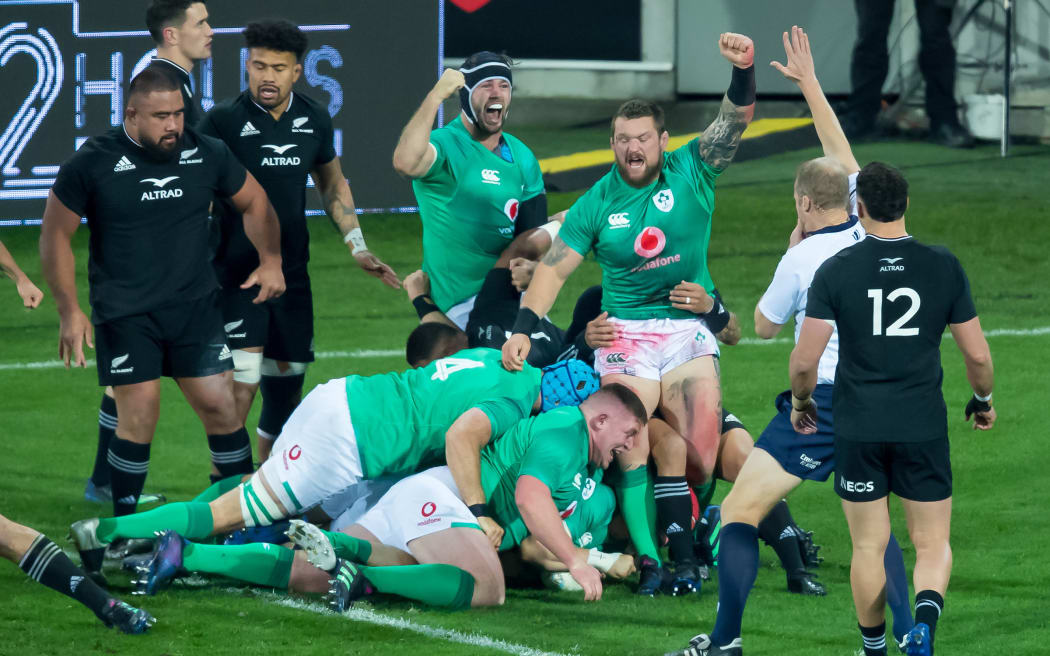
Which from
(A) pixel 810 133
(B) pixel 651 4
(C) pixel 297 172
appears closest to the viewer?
(C) pixel 297 172

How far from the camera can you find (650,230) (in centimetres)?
695

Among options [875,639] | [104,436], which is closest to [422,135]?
[104,436]

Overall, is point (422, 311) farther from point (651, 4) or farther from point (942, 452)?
point (651, 4)

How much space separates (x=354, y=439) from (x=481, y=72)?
211cm

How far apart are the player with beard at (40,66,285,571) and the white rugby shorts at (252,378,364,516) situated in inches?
27.5

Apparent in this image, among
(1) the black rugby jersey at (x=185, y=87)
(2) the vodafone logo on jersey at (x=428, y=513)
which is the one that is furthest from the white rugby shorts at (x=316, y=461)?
(1) the black rugby jersey at (x=185, y=87)

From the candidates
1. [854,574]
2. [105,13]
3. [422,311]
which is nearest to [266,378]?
[422,311]

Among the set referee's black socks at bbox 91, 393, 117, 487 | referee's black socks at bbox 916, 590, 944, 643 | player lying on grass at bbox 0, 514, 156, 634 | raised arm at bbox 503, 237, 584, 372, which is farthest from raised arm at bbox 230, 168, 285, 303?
referee's black socks at bbox 916, 590, 944, 643

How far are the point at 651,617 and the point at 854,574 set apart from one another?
1.18 meters

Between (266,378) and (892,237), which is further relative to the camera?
(266,378)

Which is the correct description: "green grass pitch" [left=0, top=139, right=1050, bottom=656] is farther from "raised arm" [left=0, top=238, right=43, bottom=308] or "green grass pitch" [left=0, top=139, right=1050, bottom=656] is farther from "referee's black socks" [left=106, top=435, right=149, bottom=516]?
"raised arm" [left=0, top=238, right=43, bottom=308]

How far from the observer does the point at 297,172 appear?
8016 mm

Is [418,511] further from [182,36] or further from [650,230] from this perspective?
[182,36]

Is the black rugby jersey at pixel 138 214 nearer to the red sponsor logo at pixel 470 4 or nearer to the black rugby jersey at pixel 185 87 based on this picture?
the black rugby jersey at pixel 185 87
